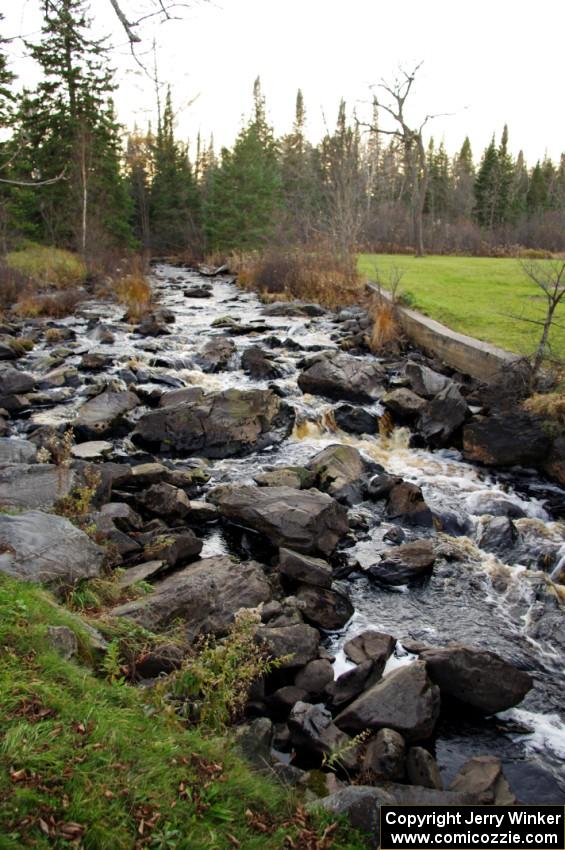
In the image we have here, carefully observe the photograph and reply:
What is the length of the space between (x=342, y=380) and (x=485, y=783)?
7290 mm

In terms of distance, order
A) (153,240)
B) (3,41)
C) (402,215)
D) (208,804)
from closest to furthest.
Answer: (208,804)
(3,41)
(153,240)
(402,215)

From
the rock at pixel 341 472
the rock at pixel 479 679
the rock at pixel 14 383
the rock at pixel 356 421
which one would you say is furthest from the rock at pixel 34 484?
the rock at pixel 356 421

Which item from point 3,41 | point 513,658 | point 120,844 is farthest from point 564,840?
point 3,41

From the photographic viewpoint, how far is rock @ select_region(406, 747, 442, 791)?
3.18m

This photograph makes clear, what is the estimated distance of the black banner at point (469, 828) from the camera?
8.98ft

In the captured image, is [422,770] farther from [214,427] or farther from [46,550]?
[214,427]

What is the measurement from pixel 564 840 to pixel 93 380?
367 inches

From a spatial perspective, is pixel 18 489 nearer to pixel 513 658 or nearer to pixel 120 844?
pixel 120 844

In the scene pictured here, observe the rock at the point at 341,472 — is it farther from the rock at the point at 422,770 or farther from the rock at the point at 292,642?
the rock at the point at 422,770

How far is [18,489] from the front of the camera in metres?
5.31

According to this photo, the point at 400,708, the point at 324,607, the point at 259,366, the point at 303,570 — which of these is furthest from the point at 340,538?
the point at 259,366

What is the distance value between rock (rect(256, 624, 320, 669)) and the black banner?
121cm

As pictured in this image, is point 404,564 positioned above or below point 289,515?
below

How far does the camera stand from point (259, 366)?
1107 cm
